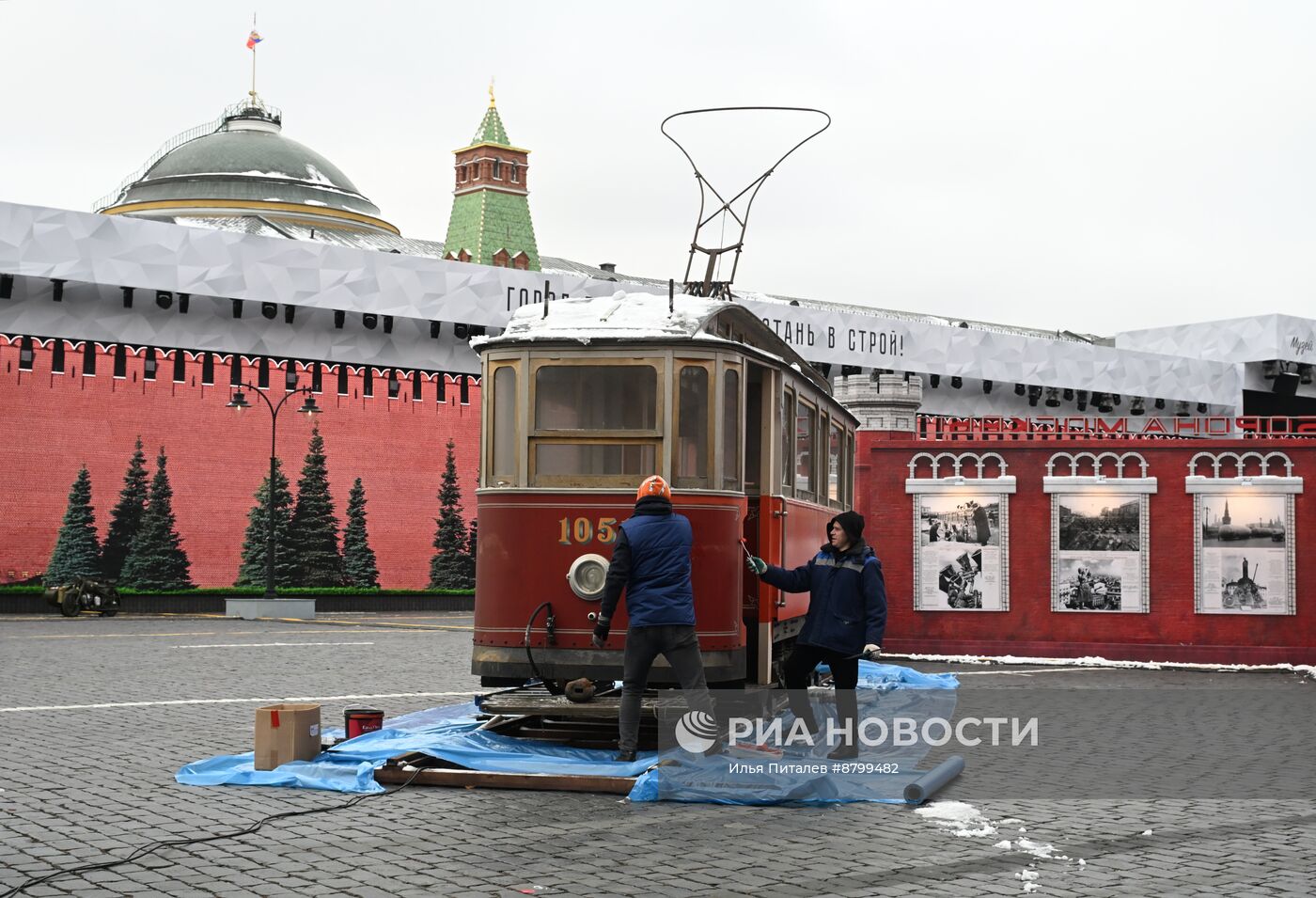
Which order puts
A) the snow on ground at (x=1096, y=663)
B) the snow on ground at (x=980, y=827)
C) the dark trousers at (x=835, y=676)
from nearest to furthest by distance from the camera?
the snow on ground at (x=980, y=827), the dark trousers at (x=835, y=676), the snow on ground at (x=1096, y=663)

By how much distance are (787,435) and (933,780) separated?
12.4 ft

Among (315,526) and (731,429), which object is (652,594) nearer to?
(731,429)

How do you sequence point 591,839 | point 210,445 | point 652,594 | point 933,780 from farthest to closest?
point 210,445 < point 652,594 < point 933,780 < point 591,839

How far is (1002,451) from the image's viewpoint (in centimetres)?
2145

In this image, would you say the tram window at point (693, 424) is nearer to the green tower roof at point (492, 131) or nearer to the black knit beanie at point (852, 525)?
the black knit beanie at point (852, 525)

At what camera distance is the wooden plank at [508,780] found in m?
8.92

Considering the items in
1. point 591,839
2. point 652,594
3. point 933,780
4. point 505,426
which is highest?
point 505,426

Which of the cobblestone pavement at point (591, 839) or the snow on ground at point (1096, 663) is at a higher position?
the snow on ground at point (1096, 663)

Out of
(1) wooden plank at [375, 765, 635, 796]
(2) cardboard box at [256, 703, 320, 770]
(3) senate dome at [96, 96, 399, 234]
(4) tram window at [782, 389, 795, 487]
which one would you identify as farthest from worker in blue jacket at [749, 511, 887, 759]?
(3) senate dome at [96, 96, 399, 234]

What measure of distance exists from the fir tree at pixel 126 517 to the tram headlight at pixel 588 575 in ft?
96.6

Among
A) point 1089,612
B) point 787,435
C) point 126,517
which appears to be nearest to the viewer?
point 787,435

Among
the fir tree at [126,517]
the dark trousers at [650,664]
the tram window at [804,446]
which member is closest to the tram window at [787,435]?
the tram window at [804,446]

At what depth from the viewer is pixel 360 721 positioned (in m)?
10.6

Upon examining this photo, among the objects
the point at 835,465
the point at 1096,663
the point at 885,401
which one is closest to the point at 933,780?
the point at 835,465
